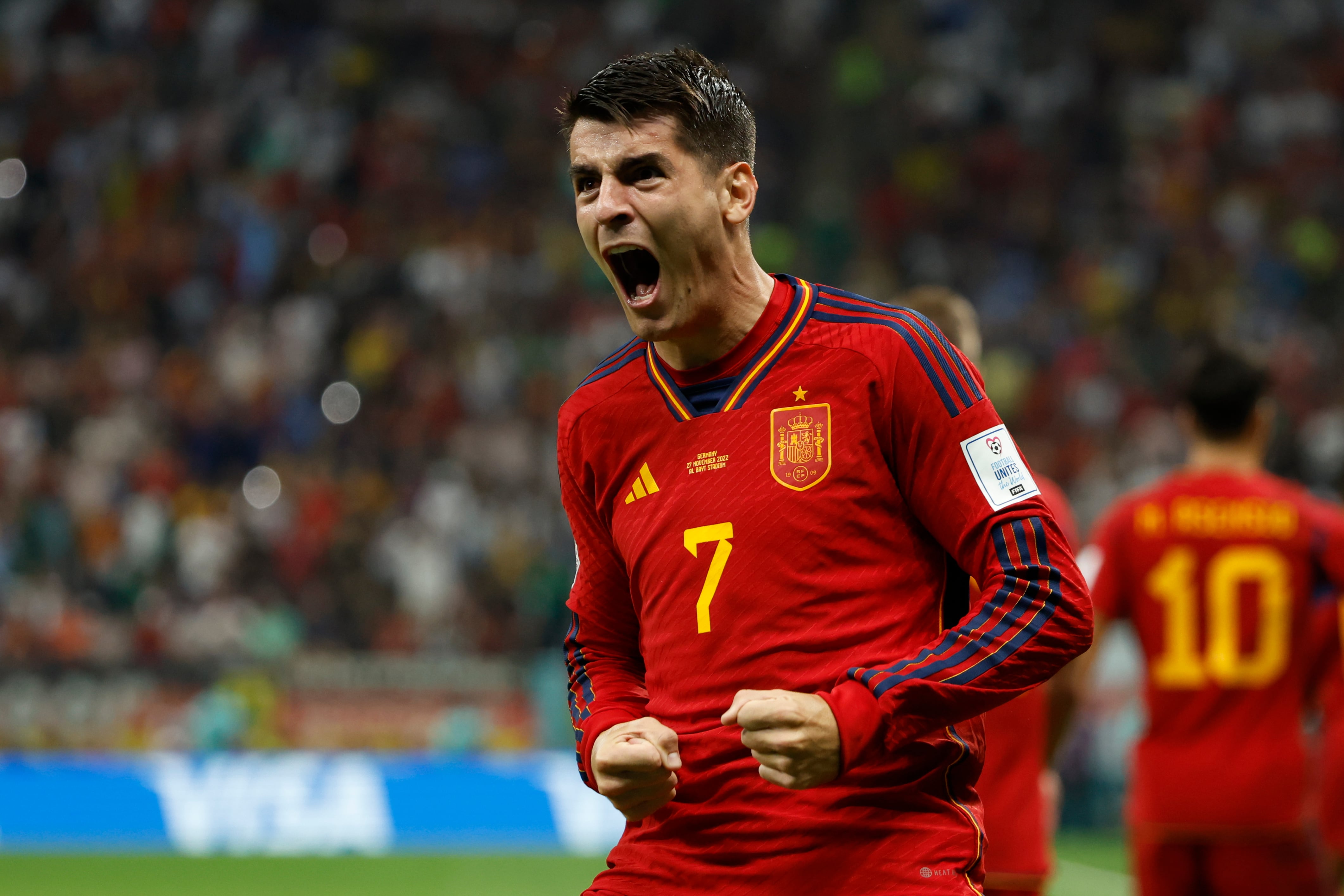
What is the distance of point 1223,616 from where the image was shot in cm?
454

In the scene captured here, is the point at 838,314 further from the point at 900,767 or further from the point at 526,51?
the point at 526,51

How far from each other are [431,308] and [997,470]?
12883 mm

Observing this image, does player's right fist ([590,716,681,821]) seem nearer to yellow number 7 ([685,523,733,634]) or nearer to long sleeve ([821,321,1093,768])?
yellow number 7 ([685,523,733,634])

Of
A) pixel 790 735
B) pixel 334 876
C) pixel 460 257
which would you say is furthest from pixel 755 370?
pixel 460 257

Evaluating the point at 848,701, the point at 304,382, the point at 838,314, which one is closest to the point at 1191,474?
the point at 838,314

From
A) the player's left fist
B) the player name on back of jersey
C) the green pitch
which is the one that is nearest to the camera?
the player's left fist

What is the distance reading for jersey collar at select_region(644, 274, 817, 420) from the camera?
2.58 m

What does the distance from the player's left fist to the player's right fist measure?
167 millimetres

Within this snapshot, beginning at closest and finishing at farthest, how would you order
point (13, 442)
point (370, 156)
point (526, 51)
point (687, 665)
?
point (687, 665) < point (13, 442) < point (370, 156) < point (526, 51)

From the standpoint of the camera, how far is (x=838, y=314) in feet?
8.50

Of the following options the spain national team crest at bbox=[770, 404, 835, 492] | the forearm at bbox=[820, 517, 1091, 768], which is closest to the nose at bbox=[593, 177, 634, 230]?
the spain national team crest at bbox=[770, 404, 835, 492]

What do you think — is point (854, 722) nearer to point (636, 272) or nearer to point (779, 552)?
point (779, 552)

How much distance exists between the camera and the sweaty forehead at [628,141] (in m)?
2.50

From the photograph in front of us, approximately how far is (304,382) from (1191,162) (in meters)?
8.81
